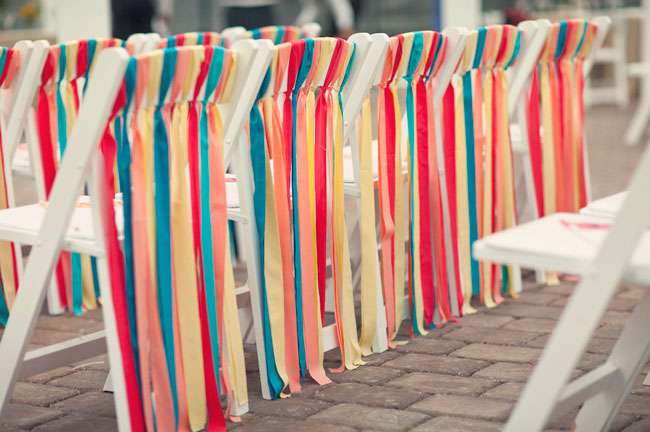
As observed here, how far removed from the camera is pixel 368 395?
2.90 m

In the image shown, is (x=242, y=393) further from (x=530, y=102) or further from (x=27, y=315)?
(x=530, y=102)

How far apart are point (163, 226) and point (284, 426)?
57 centimetres

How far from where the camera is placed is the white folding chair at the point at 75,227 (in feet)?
7.52

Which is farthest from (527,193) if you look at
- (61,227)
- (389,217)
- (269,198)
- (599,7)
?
(599,7)

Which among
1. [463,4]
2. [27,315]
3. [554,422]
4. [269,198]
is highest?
[463,4]

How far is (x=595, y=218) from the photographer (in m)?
2.42

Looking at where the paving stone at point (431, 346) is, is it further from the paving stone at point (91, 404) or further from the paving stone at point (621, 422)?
the paving stone at point (91, 404)

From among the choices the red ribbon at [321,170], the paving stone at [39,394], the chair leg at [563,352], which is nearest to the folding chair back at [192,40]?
the red ribbon at [321,170]

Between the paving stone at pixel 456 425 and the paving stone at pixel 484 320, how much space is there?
885 mm

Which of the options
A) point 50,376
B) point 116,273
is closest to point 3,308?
point 50,376

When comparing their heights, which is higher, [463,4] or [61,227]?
[463,4]

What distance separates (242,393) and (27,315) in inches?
22.3

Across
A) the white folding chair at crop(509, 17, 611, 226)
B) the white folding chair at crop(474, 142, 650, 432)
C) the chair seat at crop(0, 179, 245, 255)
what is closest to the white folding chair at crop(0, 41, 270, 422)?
the chair seat at crop(0, 179, 245, 255)

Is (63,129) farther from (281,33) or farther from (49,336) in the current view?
(281,33)
